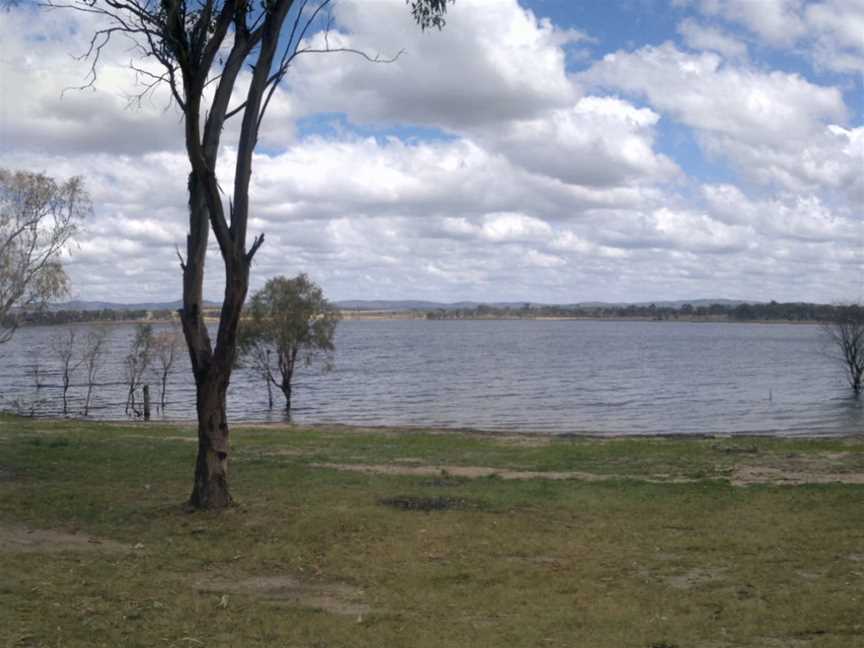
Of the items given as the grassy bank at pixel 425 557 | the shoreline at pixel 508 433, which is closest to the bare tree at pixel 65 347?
the shoreline at pixel 508 433

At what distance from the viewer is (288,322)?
2026 inches

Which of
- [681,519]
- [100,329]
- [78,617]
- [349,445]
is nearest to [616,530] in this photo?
[681,519]

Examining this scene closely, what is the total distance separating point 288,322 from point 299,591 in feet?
142

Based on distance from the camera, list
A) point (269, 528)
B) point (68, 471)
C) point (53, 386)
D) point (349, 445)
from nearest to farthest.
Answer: point (269, 528)
point (68, 471)
point (349, 445)
point (53, 386)

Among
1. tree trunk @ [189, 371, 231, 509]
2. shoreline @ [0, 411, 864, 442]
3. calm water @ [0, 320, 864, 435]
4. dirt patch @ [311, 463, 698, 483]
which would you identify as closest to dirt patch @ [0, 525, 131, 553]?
tree trunk @ [189, 371, 231, 509]

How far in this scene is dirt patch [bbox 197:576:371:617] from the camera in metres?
8.28

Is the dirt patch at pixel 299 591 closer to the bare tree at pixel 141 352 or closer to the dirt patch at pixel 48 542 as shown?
the dirt patch at pixel 48 542

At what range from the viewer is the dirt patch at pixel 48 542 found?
9.88 meters

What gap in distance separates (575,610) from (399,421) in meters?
36.8

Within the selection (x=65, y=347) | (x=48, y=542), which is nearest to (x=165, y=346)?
(x=65, y=347)

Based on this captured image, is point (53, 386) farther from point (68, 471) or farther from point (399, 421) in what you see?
point (68, 471)

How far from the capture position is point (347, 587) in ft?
29.5

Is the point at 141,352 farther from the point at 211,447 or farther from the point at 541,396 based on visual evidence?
the point at 211,447

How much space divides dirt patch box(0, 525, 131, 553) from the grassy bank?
4 centimetres
